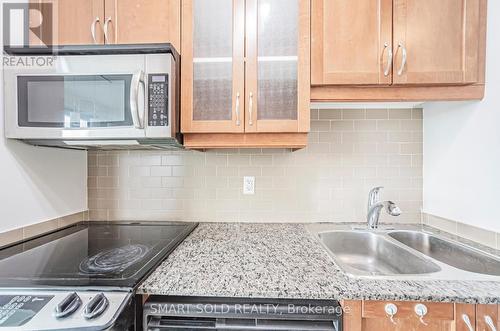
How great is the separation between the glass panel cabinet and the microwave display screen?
0.27 meters

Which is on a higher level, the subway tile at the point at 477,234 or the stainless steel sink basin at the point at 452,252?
the subway tile at the point at 477,234

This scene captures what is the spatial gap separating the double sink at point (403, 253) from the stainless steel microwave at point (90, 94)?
3.24ft

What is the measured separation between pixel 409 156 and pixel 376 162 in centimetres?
20

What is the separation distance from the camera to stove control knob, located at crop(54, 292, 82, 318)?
69 cm

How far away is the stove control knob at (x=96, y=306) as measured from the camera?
0.69 m

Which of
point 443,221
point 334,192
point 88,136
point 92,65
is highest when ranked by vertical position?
point 92,65

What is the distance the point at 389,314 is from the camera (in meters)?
0.81

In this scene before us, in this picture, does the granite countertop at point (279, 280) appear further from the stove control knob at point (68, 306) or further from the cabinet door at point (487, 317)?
the stove control knob at point (68, 306)

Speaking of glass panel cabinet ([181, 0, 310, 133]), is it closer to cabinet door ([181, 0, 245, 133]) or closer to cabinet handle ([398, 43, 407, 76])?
cabinet door ([181, 0, 245, 133])

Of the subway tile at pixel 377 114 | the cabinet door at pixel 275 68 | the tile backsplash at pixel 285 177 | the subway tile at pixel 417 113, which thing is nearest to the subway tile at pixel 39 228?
the tile backsplash at pixel 285 177

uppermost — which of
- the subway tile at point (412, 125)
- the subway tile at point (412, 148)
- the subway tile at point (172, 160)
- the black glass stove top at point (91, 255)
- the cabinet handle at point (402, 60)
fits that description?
the cabinet handle at point (402, 60)

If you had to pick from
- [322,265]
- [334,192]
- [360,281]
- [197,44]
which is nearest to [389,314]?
[360,281]

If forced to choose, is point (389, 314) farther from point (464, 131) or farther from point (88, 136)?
point (88, 136)

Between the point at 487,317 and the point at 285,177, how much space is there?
102 cm
